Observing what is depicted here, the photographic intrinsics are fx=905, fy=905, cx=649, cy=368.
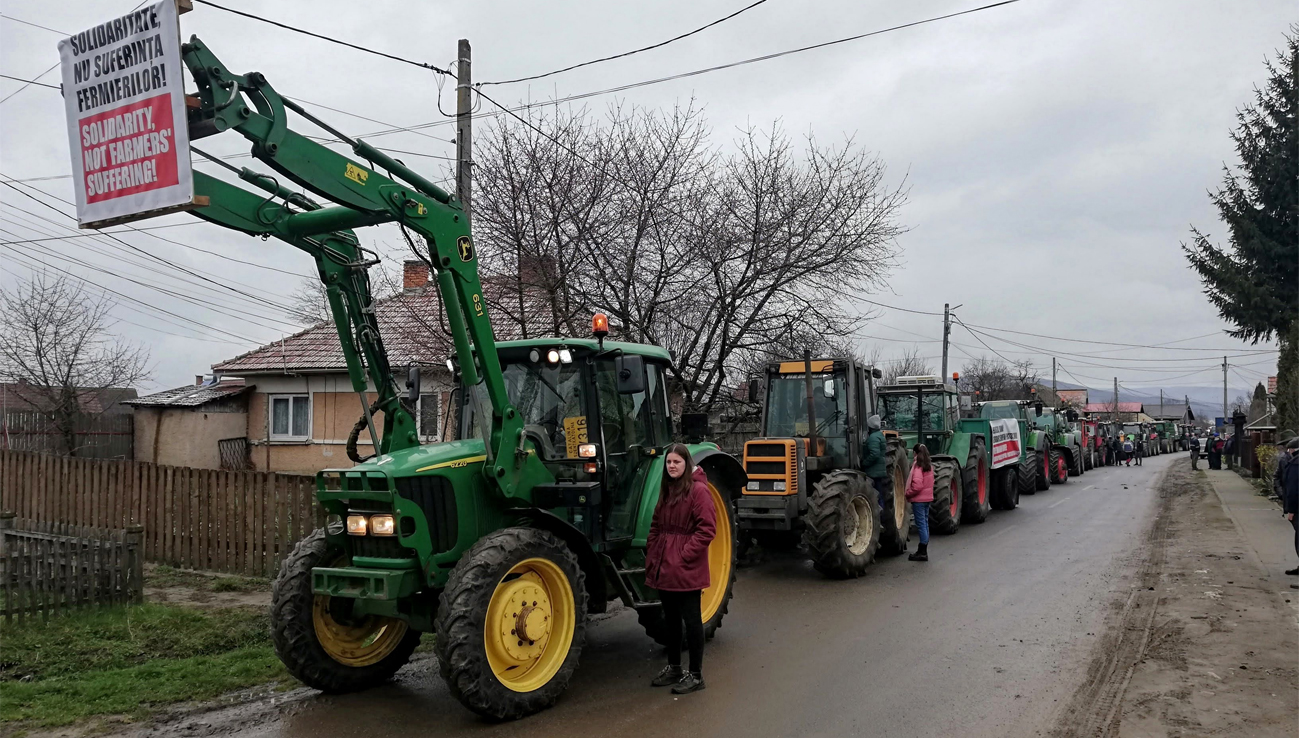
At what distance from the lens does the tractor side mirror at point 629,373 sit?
6.68m

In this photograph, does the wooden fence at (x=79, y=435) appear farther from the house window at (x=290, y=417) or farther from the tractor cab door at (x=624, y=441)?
the tractor cab door at (x=624, y=441)

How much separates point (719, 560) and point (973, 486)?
30.3ft

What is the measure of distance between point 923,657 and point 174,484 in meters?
9.17

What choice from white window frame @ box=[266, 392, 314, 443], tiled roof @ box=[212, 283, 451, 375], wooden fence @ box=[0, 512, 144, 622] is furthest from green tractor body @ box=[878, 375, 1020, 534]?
white window frame @ box=[266, 392, 314, 443]

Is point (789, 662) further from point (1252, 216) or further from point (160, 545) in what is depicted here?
point (1252, 216)

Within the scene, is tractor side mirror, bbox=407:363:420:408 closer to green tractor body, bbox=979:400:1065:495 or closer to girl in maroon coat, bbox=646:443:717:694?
girl in maroon coat, bbox=646:443:717:694

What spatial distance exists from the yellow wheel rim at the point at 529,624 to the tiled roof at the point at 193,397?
18.3 meters

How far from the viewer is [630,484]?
23.6 feet

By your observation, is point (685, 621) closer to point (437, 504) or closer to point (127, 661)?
point (437, 504)

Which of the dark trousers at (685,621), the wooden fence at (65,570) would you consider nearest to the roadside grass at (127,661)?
the wooden fence at (65,570)

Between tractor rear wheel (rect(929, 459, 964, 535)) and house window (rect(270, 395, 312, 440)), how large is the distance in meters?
14.6

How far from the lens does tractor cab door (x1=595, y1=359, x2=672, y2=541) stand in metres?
6.91

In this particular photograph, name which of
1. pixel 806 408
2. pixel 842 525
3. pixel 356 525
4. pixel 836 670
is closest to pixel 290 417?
pixel 806 408

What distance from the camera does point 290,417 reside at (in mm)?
21906
